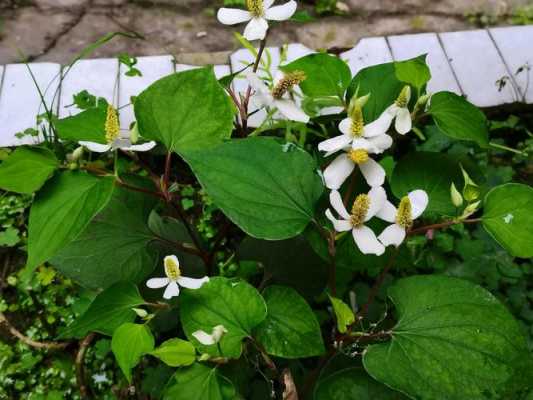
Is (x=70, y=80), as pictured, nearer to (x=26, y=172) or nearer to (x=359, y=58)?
(x=359, y=58)

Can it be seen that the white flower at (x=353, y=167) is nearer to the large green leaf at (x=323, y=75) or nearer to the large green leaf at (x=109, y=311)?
the large green leaf at (x=323, y=75)

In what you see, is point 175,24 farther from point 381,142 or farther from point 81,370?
point 381,142

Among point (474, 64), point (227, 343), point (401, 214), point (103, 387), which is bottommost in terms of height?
point (103, 387)

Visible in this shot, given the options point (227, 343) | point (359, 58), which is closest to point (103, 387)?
point (227, 343)

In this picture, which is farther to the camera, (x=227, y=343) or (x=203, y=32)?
(x=203, y=32)

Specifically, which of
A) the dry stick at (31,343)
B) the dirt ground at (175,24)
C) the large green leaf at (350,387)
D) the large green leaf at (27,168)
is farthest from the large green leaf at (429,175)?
the dirt ground at (175,24)

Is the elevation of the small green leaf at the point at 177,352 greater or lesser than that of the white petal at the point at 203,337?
lesser
